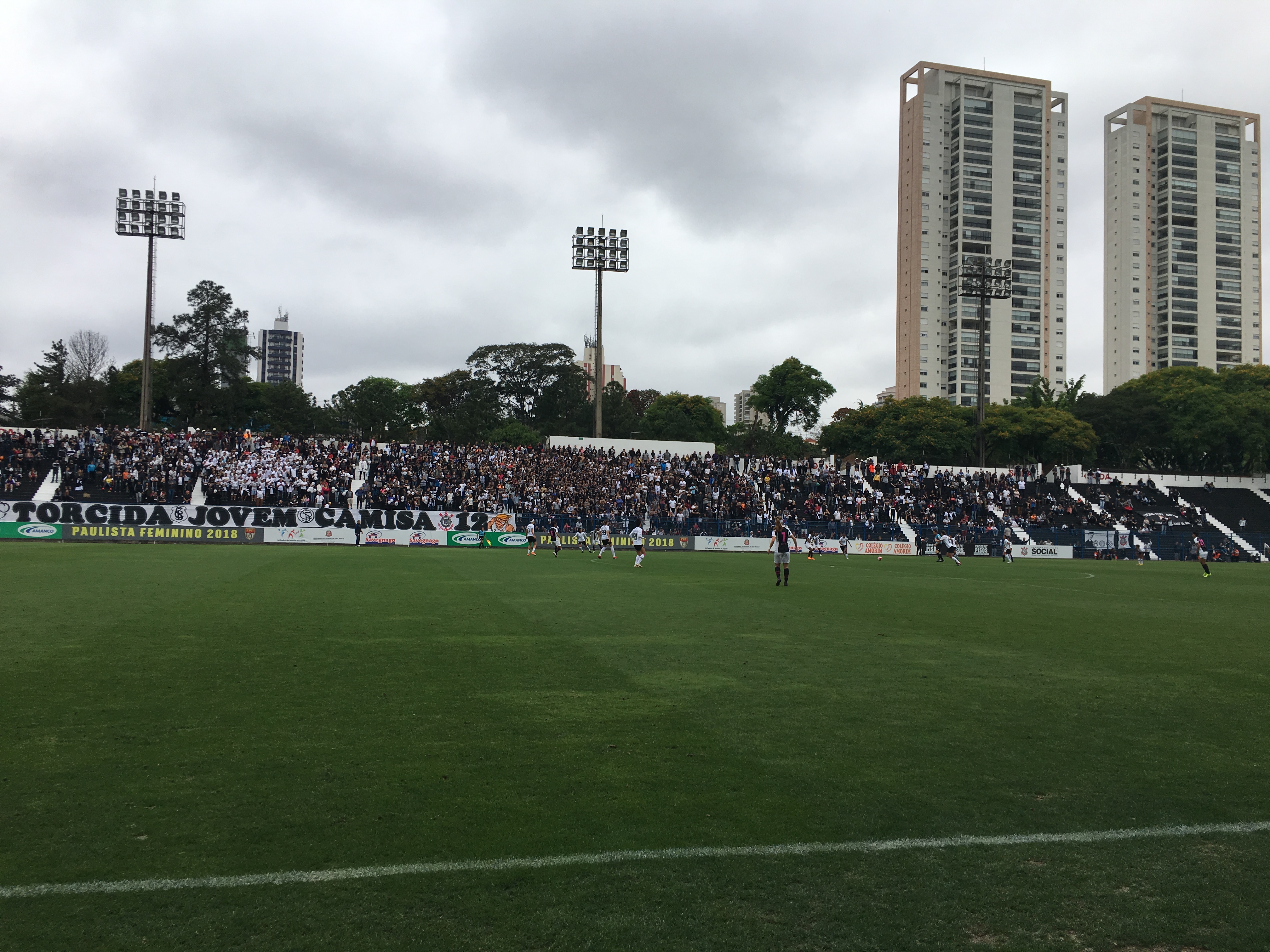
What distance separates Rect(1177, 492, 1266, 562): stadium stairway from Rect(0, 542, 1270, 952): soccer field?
151 feet

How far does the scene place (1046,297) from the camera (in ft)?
447

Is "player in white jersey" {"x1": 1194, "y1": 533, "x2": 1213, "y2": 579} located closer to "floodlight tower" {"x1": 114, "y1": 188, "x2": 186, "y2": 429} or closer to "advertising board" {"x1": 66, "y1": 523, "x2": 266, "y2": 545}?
"advertising board" {"x1": 66, "y1": 523, "x2": 266, "y2": 545}

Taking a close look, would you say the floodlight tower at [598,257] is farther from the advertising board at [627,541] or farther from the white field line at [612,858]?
the white field line at [612,858]

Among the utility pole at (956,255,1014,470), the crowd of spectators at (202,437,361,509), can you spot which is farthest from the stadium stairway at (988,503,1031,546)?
the crowd of spectators at (202,437,361,509)

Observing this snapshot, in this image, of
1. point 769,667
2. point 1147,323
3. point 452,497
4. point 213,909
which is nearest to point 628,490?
point 452,497

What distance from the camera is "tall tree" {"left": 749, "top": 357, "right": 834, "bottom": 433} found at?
3890 inches

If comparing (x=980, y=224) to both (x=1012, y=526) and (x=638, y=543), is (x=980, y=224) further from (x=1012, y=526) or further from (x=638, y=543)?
(x=638, y=543)

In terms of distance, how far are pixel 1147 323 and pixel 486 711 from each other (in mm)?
164731

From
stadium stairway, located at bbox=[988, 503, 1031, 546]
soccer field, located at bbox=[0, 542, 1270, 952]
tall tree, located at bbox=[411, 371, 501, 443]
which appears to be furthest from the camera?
tall tree, located at bbox=[411, 371, 501, 443]

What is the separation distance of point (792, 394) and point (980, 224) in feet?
187

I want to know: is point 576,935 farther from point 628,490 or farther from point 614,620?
point 628,490

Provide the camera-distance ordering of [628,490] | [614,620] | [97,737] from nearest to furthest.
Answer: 1. [97,737]
2. [614,620]
3. [628,490]

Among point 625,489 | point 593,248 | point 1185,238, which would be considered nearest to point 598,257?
point 593,248

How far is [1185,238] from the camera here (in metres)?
142
